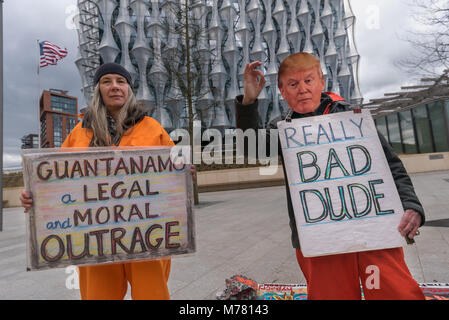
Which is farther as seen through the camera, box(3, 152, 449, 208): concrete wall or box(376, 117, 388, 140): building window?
box(376, 117, 388, 140): building window

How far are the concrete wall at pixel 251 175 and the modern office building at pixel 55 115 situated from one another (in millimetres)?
56705

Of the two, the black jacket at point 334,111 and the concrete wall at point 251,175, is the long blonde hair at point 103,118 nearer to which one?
the black jacket at point 334,111

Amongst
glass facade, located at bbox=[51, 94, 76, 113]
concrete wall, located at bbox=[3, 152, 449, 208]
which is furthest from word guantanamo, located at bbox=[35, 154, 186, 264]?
glass facade, located at bbox=[51, 94, 76, 113]

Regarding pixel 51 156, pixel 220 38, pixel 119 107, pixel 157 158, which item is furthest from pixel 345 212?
pixel 220 38

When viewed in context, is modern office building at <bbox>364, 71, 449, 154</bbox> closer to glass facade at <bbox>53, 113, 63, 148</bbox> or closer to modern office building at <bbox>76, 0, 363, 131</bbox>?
modern office building at <bbox>76, 0, 363, 131</bbox>

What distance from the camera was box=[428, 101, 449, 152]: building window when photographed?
16.3 meters

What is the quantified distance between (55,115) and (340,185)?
307ft

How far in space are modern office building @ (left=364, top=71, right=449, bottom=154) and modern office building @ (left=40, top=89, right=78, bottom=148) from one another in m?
63.9

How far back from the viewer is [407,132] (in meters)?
19.4

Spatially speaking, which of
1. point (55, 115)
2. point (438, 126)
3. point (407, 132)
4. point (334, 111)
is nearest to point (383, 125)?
point (407, 132)

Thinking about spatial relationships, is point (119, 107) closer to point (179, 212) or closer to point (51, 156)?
point (51, 156)

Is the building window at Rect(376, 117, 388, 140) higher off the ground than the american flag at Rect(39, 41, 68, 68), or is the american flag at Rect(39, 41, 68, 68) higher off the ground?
the american flag at Rect(39, 41, 68, 68)

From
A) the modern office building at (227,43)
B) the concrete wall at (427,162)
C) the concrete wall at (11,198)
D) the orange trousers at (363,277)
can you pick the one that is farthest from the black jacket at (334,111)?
the modern office building at (227,43)

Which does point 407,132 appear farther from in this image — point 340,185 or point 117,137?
point 117,137
